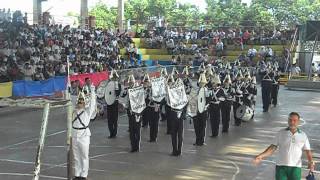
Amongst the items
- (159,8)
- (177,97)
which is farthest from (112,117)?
(159,8)

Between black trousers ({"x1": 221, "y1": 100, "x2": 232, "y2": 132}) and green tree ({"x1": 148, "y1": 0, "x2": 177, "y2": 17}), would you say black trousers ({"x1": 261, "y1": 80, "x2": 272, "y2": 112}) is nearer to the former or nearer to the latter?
black trousers ({"x1": 221, "y1": 100, "x2": 232, "y2": 132})

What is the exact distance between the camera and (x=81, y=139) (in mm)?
11008

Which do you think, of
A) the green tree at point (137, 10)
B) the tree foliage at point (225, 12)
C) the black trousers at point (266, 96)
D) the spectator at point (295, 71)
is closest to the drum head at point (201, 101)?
the black trousers at point (266, 96)

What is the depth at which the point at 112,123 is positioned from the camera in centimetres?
1644

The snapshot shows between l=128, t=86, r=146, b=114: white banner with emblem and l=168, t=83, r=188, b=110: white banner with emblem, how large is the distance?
2.95ft

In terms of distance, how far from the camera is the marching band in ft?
45.0

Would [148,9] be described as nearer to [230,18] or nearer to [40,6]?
[230,18]

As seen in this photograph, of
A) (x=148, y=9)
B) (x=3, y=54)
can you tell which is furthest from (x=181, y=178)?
(x=148, y=9)

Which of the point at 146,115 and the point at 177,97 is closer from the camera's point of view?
the point at 177,97

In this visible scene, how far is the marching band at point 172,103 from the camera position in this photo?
13719 mm

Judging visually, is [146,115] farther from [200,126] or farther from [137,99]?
[137,99]

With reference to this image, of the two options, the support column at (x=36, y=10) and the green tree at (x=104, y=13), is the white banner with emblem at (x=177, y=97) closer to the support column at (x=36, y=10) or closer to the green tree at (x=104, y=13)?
the support column at (x=36, y=10)

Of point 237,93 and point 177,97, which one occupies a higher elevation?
point 177,97

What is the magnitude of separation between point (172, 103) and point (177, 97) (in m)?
0.28
